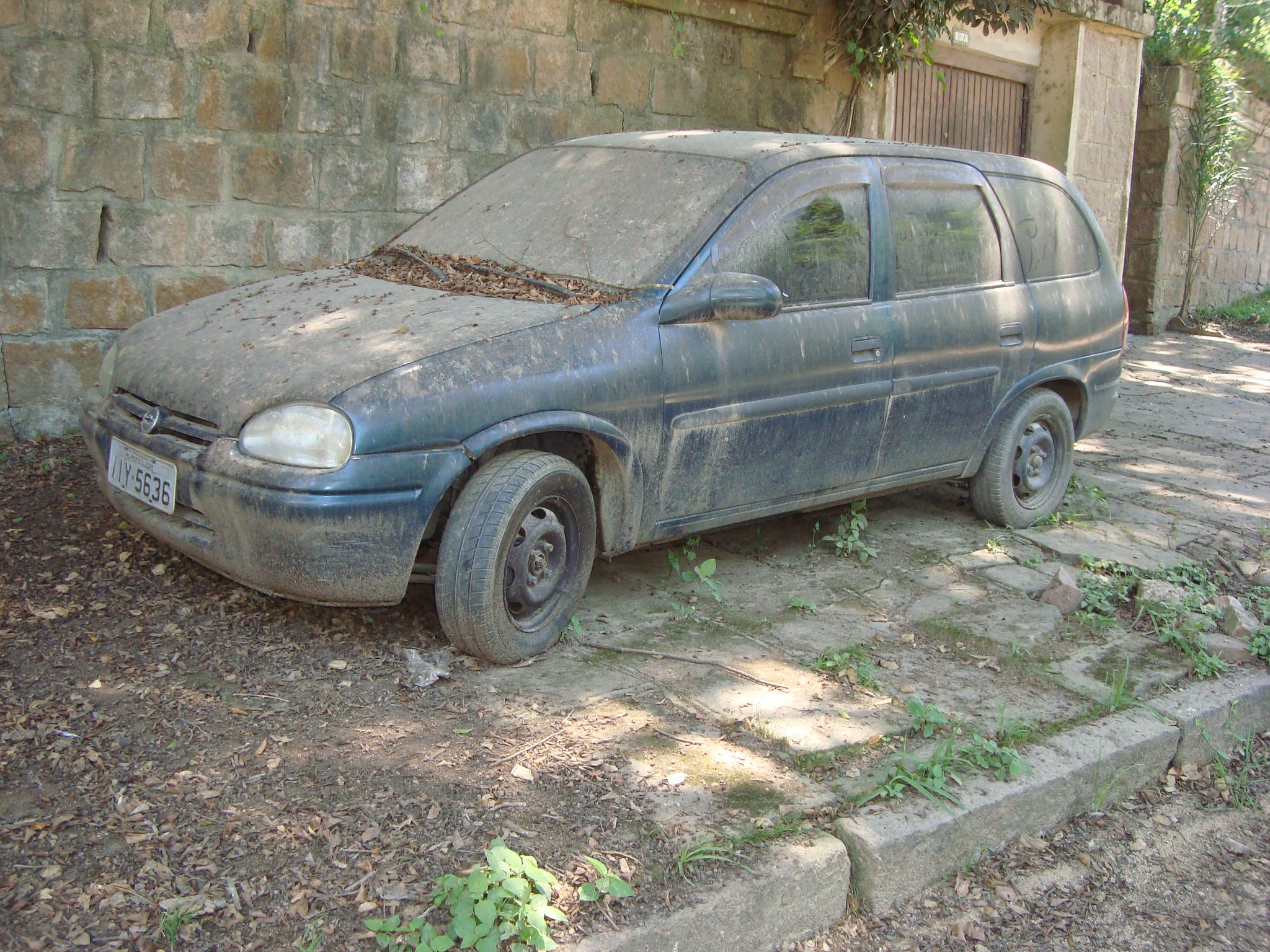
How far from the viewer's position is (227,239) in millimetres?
6012

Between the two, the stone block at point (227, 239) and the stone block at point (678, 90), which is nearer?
the stone block at point (227, 239)

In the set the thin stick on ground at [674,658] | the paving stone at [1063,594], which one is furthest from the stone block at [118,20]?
the paving stone at [1063,594]

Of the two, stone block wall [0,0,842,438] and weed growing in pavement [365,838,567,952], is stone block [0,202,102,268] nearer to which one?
stone block wall [0,0,842,438]

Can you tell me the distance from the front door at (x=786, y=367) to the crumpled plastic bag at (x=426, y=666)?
91 centimetres

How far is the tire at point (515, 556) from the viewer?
339 cm

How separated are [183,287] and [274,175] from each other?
0.78m

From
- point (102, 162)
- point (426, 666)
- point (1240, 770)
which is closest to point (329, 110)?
point (102, 162)

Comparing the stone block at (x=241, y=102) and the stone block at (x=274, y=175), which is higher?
the stone block at (x=241, y=102)

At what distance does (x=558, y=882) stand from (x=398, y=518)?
1.21m

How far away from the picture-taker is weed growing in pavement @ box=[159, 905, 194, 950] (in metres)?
2.27

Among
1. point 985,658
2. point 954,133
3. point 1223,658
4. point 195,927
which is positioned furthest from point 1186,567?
point 954,133

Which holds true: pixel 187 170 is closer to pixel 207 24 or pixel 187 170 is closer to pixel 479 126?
pixel 207 24

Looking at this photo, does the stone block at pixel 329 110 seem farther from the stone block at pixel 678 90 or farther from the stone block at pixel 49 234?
the stone block at pixel 678 90

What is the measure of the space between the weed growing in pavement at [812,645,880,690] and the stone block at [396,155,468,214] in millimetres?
3973
